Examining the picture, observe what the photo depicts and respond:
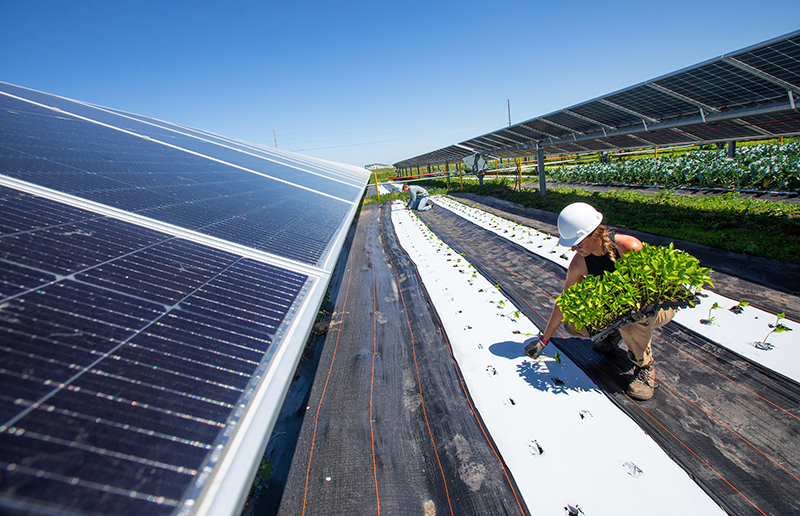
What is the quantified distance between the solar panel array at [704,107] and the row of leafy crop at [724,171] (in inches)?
Answer: 62.7

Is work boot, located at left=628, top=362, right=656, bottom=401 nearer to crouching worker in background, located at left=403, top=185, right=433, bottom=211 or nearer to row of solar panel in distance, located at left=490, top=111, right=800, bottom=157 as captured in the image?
row of solar panel in distance, located at left=490, top=111, right=800, bottom=157

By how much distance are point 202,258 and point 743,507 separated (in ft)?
18.3

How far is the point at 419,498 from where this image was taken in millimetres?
3256

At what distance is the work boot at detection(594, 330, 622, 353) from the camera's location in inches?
191

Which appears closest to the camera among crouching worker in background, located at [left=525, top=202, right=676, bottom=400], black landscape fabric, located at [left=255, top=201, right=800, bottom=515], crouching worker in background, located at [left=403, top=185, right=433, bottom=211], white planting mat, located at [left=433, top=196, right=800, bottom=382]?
black landscape fabric, located at [left=255, top=201, right=800, bottom=515]

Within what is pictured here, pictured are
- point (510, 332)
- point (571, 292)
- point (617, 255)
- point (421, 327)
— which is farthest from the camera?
point (421, 327)

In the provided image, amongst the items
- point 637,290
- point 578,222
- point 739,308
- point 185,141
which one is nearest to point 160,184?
point 578,222

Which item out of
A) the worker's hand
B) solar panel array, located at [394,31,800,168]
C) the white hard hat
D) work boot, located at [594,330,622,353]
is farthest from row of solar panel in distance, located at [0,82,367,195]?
solar panel array, located at [394,31,800,168]

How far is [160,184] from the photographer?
5.20 metres

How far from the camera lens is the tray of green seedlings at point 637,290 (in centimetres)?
348

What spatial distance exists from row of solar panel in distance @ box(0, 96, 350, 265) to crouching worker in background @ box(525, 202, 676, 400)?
11.1 feet

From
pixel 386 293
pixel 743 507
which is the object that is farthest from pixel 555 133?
pixel 743 507

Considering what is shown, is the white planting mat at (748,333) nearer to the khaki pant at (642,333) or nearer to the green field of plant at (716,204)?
the khaki pant at (642,333)

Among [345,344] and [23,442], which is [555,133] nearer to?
[345,344]
